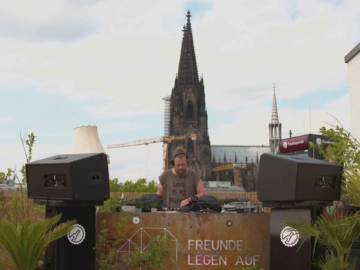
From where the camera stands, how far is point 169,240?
5578 millimetres

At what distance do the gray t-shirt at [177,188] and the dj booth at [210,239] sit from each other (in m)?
0.87

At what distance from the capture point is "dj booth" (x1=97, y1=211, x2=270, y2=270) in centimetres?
556

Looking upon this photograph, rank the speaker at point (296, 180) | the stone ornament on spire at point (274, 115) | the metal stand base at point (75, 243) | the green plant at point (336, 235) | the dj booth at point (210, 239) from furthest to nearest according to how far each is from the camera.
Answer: the stone ornament on spire at point (274, 115) < the dj booth at point (210, 239) < the metal stand base at point (75, 243) < the speaker at point (296, 180) < the green plant at point (336, 235)

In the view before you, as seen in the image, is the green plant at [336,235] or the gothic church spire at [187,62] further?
the gothic church spire at [187,62]

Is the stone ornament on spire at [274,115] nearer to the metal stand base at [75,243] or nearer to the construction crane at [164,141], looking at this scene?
the construction crane at [164,141]

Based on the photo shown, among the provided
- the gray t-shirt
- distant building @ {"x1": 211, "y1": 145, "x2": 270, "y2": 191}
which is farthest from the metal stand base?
distant building @ {"x1": 211, "y1": 145, "x2": 270, "y2": 191}

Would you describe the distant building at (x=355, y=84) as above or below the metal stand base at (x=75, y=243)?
above

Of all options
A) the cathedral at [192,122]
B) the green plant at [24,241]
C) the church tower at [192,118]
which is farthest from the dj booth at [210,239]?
the church tower at [192,118]

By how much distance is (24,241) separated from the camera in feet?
15.0

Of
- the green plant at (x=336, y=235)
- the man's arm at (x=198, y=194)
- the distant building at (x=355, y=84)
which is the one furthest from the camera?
the distant building at (x=355, y=84)

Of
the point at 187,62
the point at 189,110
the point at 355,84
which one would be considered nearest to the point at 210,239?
the point at 355,84

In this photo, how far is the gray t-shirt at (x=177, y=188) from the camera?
21.4 ft

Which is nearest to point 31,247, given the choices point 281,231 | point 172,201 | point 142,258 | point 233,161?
point 142,258

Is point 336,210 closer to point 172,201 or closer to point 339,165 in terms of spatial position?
point 339,165
